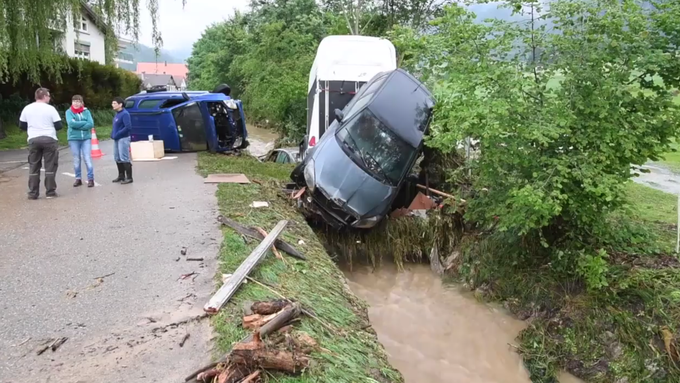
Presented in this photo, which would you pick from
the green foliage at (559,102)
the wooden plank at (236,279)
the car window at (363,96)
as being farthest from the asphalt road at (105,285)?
the green foliage at (559,102)

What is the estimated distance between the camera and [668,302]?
516cm

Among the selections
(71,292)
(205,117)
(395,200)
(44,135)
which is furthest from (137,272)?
(205,117)

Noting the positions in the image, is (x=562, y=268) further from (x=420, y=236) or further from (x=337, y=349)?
(x=337, y=349)

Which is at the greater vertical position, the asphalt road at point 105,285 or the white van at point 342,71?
the white van at point 342,71

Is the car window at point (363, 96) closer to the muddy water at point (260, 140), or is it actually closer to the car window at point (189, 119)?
the car window at point (189, 119)

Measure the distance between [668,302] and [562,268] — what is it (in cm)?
134

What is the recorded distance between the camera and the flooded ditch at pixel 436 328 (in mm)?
5824

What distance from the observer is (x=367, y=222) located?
792cm

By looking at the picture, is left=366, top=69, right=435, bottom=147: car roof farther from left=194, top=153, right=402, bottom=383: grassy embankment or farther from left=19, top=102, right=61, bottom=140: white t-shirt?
left=19, top=102, right=61, bottom=140: white t-shirt

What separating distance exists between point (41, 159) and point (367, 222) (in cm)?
531

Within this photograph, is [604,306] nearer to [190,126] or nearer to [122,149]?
[122,149]

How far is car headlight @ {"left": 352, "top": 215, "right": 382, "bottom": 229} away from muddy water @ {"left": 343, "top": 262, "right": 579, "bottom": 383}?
3.10 ft

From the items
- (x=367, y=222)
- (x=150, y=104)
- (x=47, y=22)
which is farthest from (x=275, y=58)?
(x=367, y=222)

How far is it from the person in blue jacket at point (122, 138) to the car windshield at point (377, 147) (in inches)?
157
